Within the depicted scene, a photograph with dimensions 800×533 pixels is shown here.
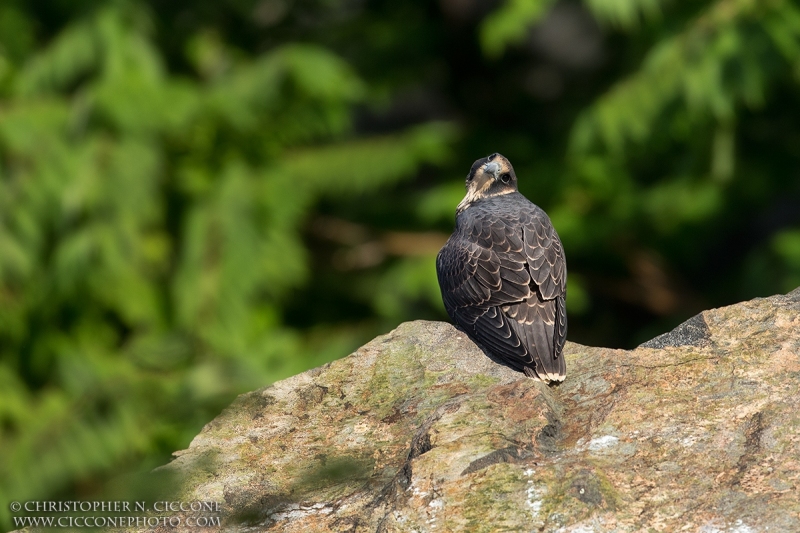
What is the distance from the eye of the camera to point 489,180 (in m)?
5.71

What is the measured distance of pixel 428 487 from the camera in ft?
11.1

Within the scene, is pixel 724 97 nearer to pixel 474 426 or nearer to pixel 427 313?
pixel 427 313

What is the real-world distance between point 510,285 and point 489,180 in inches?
48.3

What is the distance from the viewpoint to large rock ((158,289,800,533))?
326cm

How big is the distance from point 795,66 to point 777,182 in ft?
4.45

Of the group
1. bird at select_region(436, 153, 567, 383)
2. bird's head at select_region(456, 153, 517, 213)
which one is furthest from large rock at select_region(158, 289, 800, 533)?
bird's head at select_region(456, 153, 517, 213)

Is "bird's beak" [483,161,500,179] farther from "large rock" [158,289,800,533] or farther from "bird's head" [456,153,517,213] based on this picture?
"large rock" [158,289,800,533]

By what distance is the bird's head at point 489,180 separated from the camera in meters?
5.69

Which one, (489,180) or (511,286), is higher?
(489,180)

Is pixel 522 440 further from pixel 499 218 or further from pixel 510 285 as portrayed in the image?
pixel 499 218

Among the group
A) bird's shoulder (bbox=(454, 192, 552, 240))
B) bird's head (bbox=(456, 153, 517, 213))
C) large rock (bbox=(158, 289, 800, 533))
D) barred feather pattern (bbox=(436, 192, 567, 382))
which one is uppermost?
bird's head (bbox=(456, 153, 517, 213))

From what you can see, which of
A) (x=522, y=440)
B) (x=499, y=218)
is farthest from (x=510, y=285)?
(x=522, y=440)

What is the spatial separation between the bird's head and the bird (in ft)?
1.26

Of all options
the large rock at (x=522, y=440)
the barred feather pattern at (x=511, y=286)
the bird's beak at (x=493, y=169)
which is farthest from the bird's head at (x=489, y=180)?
the large rock at (x=522, y=440)
